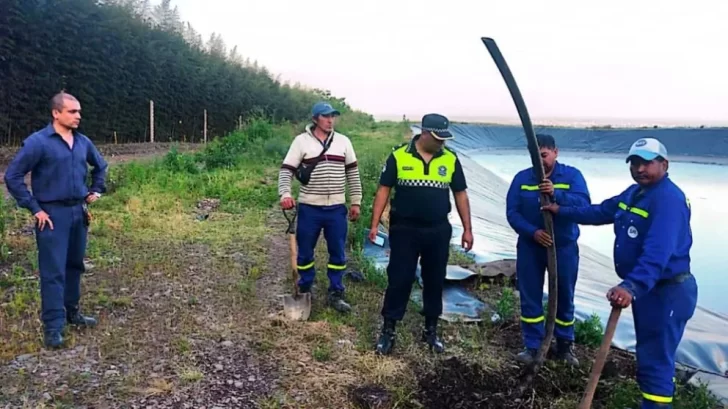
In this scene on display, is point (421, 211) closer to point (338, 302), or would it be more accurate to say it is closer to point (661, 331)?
point (338, 302)

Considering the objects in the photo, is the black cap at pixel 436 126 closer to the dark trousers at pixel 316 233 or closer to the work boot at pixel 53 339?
the dark trousers at pixel 316 233

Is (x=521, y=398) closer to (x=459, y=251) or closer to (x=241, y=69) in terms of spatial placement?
(x=459, y=251)

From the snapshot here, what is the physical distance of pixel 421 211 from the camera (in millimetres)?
3445

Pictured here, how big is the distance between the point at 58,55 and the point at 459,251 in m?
11.7

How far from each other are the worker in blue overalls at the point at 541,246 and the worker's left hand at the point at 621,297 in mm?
830

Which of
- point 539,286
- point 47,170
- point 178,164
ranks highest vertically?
point 47,170

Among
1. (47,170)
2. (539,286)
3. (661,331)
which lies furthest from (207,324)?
(661,331)

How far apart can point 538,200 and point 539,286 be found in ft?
1.66

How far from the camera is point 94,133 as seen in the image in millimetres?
15633

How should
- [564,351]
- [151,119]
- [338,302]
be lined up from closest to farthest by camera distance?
[564,351] < [338,302] < [151,119]

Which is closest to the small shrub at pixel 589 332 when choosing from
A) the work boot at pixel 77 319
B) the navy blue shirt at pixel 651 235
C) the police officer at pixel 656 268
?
the police officer at pixel 656 268

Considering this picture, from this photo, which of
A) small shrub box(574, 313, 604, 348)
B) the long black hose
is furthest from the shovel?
small shrub box(574, 313, 604, 348)

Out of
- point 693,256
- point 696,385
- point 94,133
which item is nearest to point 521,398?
point 696,385

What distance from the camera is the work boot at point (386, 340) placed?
142 inches
